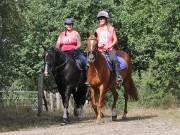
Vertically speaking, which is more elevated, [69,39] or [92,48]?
[69,39]

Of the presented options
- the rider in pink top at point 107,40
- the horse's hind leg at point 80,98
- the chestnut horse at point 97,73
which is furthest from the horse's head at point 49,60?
the horse's hind leg at point 80,98

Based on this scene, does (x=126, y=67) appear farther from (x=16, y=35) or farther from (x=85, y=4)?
(x=85, y=4)

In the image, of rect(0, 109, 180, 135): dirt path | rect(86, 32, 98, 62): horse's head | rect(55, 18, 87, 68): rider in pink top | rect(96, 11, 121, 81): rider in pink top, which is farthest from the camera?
rect(55, 18, 87, 68): rider in pink top

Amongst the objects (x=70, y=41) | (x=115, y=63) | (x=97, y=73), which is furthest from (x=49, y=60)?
(x=115, y=63)

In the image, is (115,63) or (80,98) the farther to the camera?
(80,98)

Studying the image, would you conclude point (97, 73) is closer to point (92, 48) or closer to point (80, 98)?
point (92, 48)

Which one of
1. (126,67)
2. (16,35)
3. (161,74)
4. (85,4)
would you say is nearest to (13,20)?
(16,35)

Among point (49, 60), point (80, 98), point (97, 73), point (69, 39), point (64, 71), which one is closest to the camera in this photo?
point (97, 73)

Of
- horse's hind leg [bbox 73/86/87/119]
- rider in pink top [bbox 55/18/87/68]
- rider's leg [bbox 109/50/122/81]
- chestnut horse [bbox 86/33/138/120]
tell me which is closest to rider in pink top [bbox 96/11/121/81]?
rider's leg [bbox 109/50/122/81]

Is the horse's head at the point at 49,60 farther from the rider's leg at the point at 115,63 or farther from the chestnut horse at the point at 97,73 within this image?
the rider's leg at the point at 115,63

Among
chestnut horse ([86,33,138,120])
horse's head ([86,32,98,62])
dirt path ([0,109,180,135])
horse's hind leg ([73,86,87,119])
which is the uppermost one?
horse's head ([86,32,98,62])

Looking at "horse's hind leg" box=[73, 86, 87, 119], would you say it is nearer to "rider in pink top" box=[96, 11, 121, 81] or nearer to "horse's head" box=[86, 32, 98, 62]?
"rider in pink top" box=[96, 11, 121, 81]

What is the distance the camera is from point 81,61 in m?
15.9

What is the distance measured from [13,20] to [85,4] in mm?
21830
